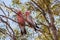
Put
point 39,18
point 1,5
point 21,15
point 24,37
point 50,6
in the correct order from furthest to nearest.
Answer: point 39,18 → point 50,6 → point 1,5 → point 24,37 → point 21,15

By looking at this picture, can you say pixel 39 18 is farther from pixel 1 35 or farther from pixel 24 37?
pixel 24 37

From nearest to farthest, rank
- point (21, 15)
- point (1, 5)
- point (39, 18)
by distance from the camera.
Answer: point (21, 15) < point (1, 5) < point (39, 18)

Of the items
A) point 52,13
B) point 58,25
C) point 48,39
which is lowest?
point 48,39

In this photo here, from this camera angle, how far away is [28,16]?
714 cm

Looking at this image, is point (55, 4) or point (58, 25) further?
point (58, 25)

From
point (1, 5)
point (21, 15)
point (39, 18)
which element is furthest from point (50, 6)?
point (21, 15)

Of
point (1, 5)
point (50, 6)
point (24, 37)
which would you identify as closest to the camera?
point (24, 37)

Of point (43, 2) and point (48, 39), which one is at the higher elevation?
point (43, 2)

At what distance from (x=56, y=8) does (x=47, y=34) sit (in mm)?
1820

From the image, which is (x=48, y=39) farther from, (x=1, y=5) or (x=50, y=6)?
(x=1, y=5)

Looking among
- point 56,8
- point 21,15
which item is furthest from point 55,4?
point 21,15

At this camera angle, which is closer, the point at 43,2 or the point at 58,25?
the point at 43,2

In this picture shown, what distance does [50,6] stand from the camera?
969 cm

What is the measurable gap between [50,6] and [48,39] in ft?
8.59
